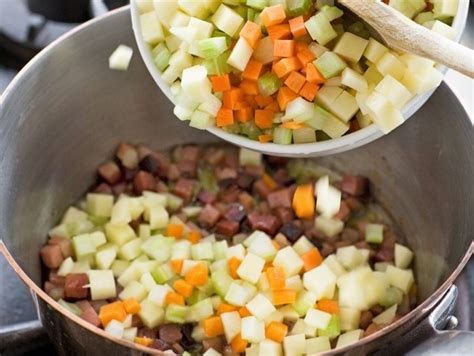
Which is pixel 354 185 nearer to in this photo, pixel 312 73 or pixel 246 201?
pixel 246 201

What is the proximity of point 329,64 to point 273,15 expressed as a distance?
111 mm

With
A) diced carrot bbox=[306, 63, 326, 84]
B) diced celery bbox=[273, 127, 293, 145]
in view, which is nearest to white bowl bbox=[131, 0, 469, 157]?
diced celery bbox=[273, 127, 293, 145]

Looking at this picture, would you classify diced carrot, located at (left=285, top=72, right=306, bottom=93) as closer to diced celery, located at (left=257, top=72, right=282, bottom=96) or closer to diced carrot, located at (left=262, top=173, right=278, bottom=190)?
diced celery, located at (left=257, top=72, right=282, bottom=96)

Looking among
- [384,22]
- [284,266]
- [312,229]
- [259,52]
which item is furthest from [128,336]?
[384,22]

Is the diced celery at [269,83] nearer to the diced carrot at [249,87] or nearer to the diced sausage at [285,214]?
the diced carrot at [249,87]

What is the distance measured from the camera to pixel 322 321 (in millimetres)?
1405

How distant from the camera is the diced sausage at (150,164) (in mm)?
1710

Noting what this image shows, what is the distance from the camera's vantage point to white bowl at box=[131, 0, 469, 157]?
121cm

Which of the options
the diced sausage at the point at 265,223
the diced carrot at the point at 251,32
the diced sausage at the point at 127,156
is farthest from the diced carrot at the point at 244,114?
the diced sausage at the point at 127,156

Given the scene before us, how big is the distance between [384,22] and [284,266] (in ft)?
1.75

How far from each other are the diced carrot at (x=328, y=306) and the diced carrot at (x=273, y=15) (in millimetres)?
518

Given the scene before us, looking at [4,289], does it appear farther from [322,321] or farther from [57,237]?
[322,321]

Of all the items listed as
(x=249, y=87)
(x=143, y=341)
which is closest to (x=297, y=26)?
(x=249, y=87)

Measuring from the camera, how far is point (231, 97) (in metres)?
1.29
